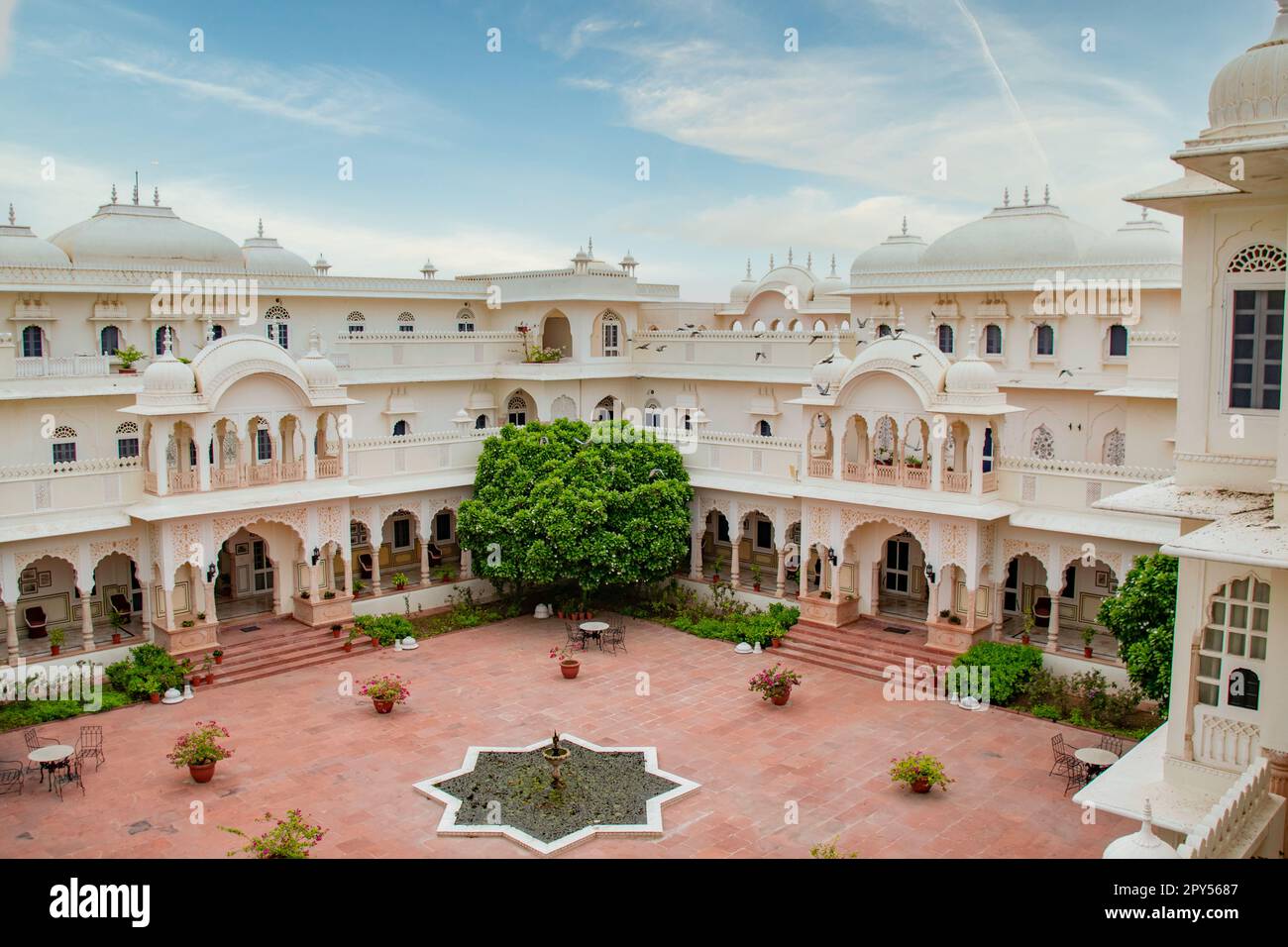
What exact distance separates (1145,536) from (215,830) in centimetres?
1428

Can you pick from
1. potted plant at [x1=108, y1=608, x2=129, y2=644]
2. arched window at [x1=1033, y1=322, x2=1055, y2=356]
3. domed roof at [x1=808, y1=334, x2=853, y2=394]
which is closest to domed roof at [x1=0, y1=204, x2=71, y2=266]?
potted plant at [x1=108, y1=608, x2=129, y2=644]

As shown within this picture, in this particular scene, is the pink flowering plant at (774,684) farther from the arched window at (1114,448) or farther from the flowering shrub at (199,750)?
the arched window at (1114,448)

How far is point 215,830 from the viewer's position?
1266 cm

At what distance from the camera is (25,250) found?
848 inches

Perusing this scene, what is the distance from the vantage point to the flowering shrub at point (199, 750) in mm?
13820

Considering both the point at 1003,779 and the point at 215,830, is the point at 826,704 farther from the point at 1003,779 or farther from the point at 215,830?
the point at 215,830

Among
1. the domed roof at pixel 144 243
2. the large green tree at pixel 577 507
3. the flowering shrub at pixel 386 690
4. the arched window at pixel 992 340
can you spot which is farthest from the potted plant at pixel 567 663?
the domed roof at pixel 144 243

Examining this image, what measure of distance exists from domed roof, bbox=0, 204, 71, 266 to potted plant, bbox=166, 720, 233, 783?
492 inches

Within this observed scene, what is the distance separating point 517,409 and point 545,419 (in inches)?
55.7

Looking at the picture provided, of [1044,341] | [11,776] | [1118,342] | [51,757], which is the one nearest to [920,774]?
[51,757]

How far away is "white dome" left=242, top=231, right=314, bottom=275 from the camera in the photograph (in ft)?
85.7

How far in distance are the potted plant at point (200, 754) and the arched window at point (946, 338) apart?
1781 cm

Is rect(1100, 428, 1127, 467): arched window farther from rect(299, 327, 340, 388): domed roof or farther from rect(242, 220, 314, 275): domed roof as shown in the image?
rect(242, 220, 314, 275): domed roof
